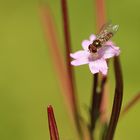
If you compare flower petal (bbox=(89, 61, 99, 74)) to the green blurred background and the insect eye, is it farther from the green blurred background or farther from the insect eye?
the green blurred background

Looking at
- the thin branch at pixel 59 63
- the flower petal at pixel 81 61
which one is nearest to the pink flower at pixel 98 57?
the flower petal at pixel 81 61

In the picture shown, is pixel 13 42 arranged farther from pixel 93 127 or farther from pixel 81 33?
pixel 93 127

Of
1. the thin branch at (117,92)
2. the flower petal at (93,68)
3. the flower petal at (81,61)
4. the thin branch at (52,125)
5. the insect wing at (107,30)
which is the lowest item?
the thin branch at (52,125)

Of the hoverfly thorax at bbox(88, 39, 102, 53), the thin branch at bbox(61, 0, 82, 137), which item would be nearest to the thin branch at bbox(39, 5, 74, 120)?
the thin branch at bbox(61, 0, 82, 137)

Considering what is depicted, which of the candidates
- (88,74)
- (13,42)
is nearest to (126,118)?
(88,74)

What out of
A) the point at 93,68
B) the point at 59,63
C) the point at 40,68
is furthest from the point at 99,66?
the point at 40,68

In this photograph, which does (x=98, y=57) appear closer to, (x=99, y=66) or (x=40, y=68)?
(x=99, y=66)

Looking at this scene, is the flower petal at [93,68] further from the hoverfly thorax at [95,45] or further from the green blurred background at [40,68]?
the green blurred background at [40,68]

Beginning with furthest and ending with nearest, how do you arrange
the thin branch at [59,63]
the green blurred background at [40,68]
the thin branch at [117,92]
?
1. the green blurred background at [40,68]
2. the thin branch at [59,63]
3. the thin branch at [117,92]
